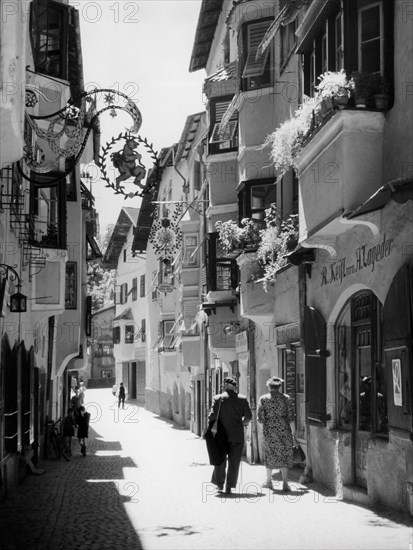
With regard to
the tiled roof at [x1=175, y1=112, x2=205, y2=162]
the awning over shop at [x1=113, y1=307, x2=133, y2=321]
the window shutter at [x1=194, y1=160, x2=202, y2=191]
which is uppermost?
the tiled roof at [x1=175, y1=112, x2=205, y2=162]

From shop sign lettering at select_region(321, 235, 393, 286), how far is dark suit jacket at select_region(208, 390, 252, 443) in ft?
7.80

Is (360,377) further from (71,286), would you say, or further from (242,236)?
(71,286)

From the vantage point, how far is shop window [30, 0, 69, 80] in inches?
827

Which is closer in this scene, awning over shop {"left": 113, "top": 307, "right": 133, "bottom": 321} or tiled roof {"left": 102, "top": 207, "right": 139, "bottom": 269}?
tiled roof {"left": 102, "top": 207, "right": 139, "bottom": 269}

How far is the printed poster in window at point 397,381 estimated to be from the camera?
11672mm

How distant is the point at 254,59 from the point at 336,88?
883 centimetres

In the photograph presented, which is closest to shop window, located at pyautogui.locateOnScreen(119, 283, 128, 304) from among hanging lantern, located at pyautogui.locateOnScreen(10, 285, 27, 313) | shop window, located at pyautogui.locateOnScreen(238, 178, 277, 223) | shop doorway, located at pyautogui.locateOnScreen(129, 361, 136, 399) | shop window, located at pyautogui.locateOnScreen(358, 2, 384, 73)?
shop doorway, located at pyautogui.locateOnScreen(129, 361, 136, 399)

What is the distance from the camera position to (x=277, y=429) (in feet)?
51.5

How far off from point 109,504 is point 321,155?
236 inches

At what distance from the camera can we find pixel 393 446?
40.3 ft

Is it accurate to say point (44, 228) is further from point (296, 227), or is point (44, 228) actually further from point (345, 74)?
point (345, 74)

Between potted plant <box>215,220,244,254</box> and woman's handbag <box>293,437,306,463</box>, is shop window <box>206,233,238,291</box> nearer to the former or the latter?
potted plant <box>215,220,244,254</box>

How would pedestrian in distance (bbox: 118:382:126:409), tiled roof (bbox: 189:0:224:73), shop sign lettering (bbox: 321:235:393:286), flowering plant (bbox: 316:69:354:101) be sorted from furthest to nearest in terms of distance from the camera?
pedestrian in distance (bbox: 118:382:126:409) → tiled roof (bbox: 189:0:224:73) → flowering plant (bbox: 316:69:354:101) → shop sign lettering (bbox: 321:235:393:286)

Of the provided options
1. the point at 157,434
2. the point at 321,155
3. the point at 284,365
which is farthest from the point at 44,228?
the point at 157,434
